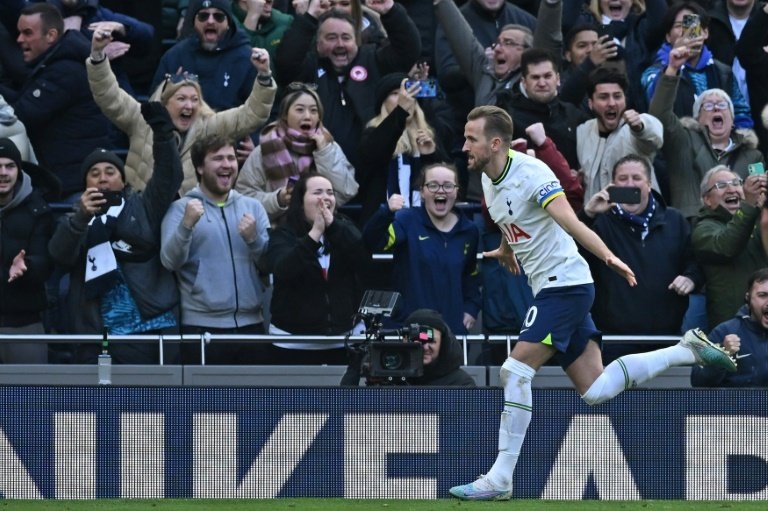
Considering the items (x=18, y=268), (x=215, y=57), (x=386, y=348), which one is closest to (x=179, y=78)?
(x=215, y=57)

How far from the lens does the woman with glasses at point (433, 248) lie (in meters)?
11.5

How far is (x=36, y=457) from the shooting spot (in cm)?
956

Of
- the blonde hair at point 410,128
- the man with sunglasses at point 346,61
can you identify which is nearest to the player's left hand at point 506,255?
the blonde hair at point 410,128

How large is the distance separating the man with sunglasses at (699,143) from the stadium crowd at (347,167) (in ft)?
0.06

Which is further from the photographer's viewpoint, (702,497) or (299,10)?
(299,10)

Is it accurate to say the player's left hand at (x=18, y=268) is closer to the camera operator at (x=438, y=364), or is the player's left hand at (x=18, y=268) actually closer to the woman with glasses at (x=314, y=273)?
the woman with glasses at (x=314, y=273)

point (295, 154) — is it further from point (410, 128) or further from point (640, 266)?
point (640, 266)

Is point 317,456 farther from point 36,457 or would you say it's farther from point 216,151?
point 216,151

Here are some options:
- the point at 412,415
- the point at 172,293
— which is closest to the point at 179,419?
the point at 412,415

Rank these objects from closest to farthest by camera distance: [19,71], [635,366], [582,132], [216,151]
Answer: [635,366]
[216,151]
[582,132]
[19,71]

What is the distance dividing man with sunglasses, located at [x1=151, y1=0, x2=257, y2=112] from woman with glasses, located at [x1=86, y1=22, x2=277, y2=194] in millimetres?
666

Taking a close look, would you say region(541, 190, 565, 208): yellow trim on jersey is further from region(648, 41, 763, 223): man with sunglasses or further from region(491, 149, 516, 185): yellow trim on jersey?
region(648, 41, 763, 223): man with sunglasses

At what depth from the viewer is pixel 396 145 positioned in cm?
1247

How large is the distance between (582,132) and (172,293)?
3.46m
